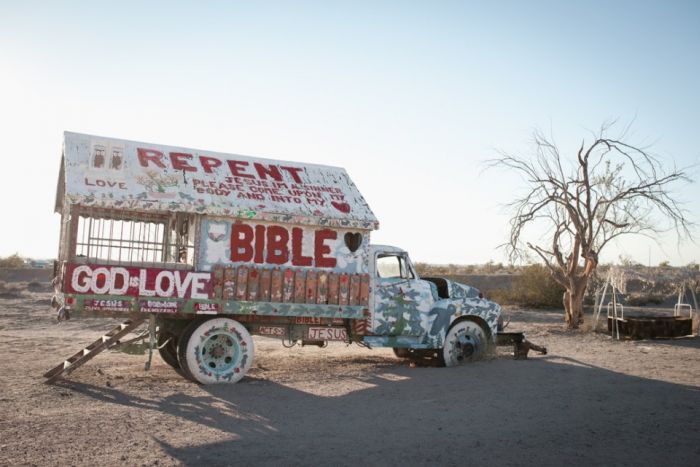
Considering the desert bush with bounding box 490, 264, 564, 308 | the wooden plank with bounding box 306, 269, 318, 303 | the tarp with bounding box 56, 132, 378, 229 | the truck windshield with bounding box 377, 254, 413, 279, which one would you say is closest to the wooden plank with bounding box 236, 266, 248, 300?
the tarp with bounding box 56, 132, 378, 229

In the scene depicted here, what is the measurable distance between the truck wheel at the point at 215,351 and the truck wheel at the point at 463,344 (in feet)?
12.9

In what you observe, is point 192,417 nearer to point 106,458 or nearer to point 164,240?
point 106,458

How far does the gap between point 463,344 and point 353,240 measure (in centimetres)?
311

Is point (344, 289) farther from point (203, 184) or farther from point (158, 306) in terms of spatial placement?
point (158, 306)

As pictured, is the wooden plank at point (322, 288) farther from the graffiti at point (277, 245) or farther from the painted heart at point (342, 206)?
the painted heart at point (342, 206)

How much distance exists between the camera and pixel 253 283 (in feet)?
34.2

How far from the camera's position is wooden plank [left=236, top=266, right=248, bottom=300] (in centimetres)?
1028

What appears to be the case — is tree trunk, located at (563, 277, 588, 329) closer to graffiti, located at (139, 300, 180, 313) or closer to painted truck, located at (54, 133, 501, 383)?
painted truck, located at (54, 133, 501, 383)

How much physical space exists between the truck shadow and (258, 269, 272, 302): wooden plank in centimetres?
140

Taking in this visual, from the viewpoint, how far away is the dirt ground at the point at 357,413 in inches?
247

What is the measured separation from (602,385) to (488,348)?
2.89m

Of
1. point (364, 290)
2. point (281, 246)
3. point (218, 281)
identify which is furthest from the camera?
point (364, 290)

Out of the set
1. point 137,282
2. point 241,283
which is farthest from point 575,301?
point 137,282

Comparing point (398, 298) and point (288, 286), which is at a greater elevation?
point (288, 286)
